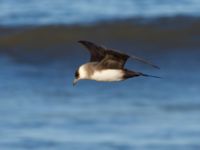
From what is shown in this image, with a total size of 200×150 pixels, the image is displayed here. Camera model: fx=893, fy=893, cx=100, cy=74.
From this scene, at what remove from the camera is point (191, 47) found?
12.6 m

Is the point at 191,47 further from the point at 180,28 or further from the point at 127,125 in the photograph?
the point at 127,125

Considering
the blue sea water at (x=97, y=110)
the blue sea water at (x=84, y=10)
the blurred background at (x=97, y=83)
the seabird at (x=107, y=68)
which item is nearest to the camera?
the seabird at (x=107, y=68)

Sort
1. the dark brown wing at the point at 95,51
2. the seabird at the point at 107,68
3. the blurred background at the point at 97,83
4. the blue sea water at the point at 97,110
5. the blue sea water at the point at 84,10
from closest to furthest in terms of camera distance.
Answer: the seabird at the point at 107,68 → the dark brown wing at the point at 95,51 → the blue sea water at the point at 97,110 → the blurred background at the point at 97,83 → the blue sea water at the point at 84,10

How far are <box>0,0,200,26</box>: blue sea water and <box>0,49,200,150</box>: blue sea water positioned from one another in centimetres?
171

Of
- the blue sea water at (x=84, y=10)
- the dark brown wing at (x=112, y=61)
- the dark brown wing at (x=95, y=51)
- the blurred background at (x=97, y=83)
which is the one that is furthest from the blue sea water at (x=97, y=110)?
the dark brown wing at (x=112, y=61)

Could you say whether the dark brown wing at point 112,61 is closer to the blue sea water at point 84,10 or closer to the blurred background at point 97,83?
the blurred background at point 97,83

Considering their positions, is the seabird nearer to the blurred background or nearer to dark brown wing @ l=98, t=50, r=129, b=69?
dark brown wing @ l=98, t=50, r=129, b=69

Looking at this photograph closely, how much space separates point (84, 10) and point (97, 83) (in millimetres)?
3507

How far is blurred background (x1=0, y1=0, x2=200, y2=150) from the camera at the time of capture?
8.69m

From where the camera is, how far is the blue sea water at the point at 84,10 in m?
13.5

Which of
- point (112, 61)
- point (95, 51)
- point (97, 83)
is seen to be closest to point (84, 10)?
point (97, 83)

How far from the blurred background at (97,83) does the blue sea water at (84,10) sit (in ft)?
0.05

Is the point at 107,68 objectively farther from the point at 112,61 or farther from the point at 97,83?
the point at 97,83

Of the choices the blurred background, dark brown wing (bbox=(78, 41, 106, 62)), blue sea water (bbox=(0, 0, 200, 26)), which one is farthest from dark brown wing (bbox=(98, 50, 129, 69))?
blue sea water (bbox=(0, 0, 200, 26))
